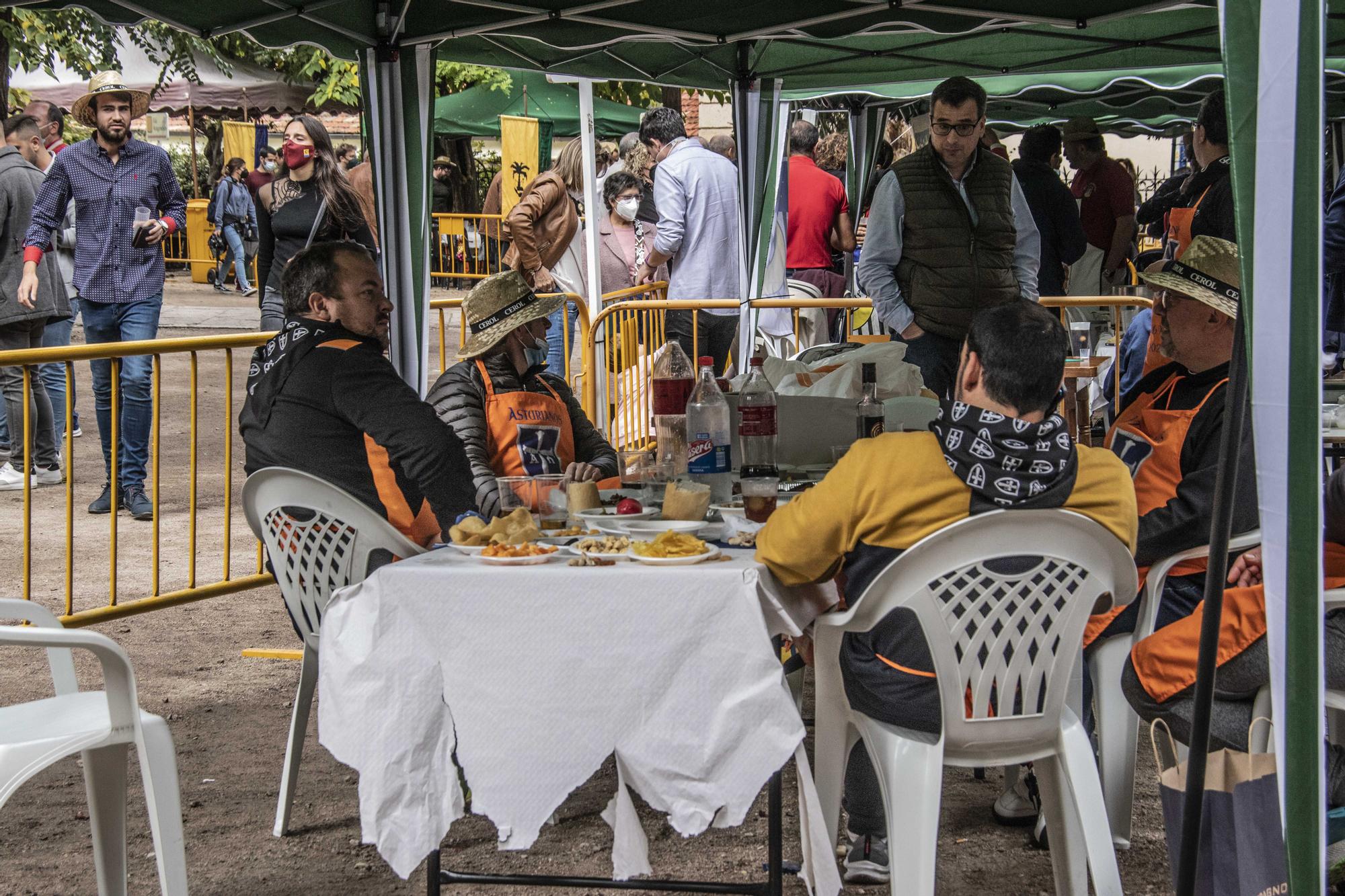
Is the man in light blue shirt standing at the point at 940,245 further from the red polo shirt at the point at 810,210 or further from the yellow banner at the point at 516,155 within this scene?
the yellow banner at the point at 516,155

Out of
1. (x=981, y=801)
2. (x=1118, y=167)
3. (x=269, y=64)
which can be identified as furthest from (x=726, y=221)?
(x=269, y=64)

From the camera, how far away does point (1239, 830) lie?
7.54 ft

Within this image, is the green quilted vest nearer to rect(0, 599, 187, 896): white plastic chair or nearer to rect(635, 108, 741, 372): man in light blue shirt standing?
rect(635, 108, 741, 372): man in light blue shirt standing

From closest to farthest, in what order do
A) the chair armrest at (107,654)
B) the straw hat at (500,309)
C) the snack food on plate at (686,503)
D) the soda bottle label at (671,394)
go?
the chair armrest at (107,654)
the snack food on plate at (686,503)
the soda bottle label at (671,394)
the straw hat at (500,309)

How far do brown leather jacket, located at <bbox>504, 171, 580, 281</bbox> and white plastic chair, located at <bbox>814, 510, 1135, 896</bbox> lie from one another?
5565 millimetres

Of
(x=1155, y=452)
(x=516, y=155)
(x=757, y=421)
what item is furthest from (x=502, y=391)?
(x=516, y=155)

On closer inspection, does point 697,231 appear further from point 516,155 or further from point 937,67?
point 516,155

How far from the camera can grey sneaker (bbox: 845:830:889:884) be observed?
3.33 metres

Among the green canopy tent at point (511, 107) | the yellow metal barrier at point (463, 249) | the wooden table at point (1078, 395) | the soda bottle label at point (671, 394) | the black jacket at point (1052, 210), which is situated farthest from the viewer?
the yellow metal barrier at point (463, 249)

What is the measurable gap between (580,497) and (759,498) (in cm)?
45

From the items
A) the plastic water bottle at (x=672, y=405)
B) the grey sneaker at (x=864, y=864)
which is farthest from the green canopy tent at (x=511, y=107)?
the grey sneaker at (x=864, y=864)

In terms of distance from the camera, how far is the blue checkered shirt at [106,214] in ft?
23.9

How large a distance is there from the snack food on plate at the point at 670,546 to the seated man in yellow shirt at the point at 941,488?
13cm

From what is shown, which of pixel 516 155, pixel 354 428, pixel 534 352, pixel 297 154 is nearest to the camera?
pixel 354 428
